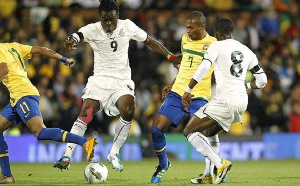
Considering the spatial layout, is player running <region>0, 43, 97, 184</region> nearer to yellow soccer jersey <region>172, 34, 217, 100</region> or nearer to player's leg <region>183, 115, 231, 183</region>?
player's leg <region>183, 115, 231, 183</region>

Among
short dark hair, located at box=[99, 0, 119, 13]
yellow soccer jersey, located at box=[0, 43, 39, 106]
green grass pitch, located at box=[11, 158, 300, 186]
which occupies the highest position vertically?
short dark hair, located at box=[99, 0, 119, 13]

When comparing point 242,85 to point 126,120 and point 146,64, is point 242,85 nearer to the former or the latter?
point 126,120

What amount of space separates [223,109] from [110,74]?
7.10 feet

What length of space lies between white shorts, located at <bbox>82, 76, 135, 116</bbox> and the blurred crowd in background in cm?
633

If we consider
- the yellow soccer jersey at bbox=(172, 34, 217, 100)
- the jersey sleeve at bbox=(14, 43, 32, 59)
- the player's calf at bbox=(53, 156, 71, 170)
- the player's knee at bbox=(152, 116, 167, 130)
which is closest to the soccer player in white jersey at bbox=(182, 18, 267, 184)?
the player's knee at bbox=(152, 116, 167, 130)

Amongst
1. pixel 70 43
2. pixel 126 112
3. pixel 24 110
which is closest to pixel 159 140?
pixel 126 112

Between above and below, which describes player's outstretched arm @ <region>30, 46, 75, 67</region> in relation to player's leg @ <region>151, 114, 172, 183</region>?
above

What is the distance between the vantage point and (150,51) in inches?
800

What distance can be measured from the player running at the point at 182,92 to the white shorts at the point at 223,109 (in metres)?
0.88

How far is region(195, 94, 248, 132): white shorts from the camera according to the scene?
10.4m

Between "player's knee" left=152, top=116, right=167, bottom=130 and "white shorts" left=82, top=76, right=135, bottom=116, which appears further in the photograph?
"white shorts" left=82, top=76, right=135, bottom=116

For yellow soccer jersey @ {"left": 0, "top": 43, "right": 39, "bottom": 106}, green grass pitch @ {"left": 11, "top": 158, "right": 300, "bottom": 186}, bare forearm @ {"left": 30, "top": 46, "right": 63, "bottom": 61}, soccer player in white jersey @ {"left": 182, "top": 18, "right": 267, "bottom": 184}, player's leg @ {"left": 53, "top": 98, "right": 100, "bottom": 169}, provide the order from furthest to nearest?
player's leg @ {"left": 53, "top": 98, "right": 100, "bottom": 169} < green grass pitch @ {"left": 11, "top": 158, "right": 300, "bottom": 186} < bare forearm @ {"left": 30, "top": 46, "right": 63, "bottom": 61} < yellow soccer jersey @ {"left": 0, "top": 43, "right": 39, "bottom": 106} < soccer player in white jersey @ {"left": 182, "top": 18, "right": 267, "bottom": 184}

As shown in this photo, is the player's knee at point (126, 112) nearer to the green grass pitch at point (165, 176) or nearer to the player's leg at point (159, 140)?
the player's leg at point (159, 140)

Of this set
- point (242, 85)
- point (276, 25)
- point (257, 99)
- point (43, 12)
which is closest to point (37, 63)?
point (43, 12)
